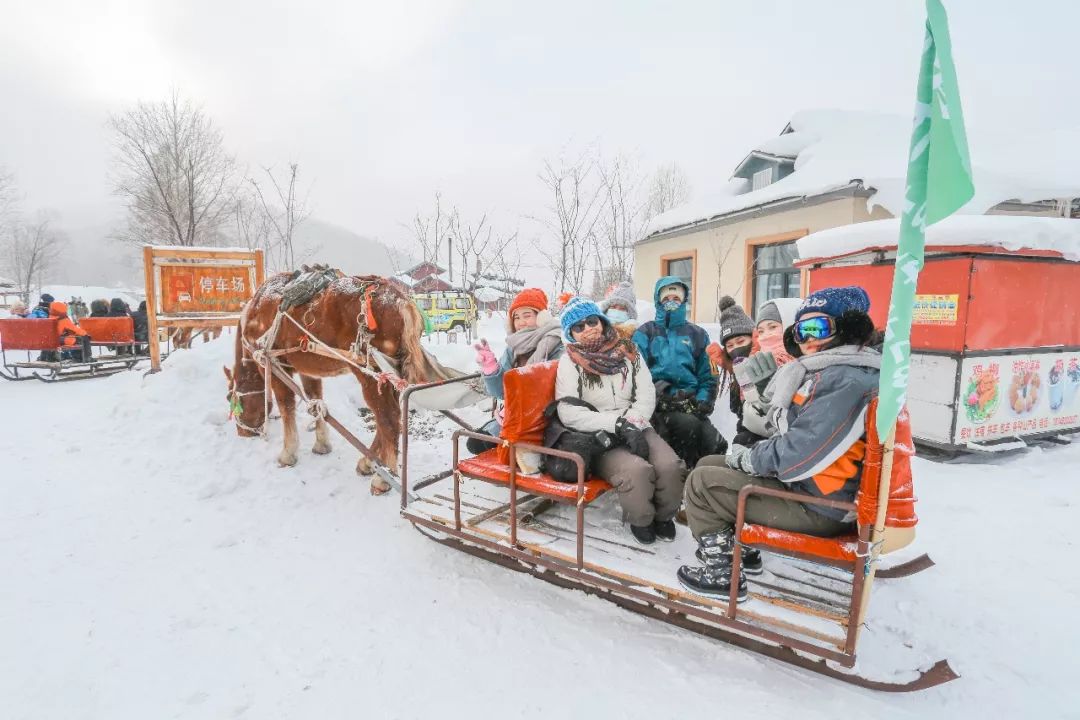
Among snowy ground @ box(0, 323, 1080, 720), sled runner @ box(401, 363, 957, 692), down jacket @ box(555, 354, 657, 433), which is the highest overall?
down jacket @ box(555, 354, 657, 433)

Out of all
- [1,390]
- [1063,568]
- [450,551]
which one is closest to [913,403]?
[1063,568]

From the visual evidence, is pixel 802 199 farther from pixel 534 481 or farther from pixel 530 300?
pixel 534 481

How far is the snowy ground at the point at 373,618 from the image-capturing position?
2193 millimetres

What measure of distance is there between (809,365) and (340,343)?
12.3ft

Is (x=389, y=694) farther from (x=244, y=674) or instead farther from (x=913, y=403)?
(x=913, y=403)

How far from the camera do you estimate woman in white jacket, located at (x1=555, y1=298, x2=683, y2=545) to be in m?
2.82

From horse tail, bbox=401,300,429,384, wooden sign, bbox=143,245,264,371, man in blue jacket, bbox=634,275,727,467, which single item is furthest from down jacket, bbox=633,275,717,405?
wooden sign, bbox=143,245,264,371

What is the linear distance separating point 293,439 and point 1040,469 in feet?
23.0

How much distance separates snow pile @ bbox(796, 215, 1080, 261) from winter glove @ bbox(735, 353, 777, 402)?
3007mm

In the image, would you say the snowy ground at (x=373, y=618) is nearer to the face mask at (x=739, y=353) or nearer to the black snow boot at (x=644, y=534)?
the black snow boot at (x=644, y=534)

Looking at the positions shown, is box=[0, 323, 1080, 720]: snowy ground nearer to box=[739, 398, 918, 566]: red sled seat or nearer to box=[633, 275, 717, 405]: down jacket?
box=[739, 398, 918, 566]: red sled seat

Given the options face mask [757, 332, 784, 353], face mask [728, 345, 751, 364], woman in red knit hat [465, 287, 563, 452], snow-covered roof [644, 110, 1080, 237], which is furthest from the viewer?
snow-covered roof [644, 110, 1080, 237]

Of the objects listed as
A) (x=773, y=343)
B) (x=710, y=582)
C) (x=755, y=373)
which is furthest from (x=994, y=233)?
(x=710, y=582)

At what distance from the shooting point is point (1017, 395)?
5.37 m
